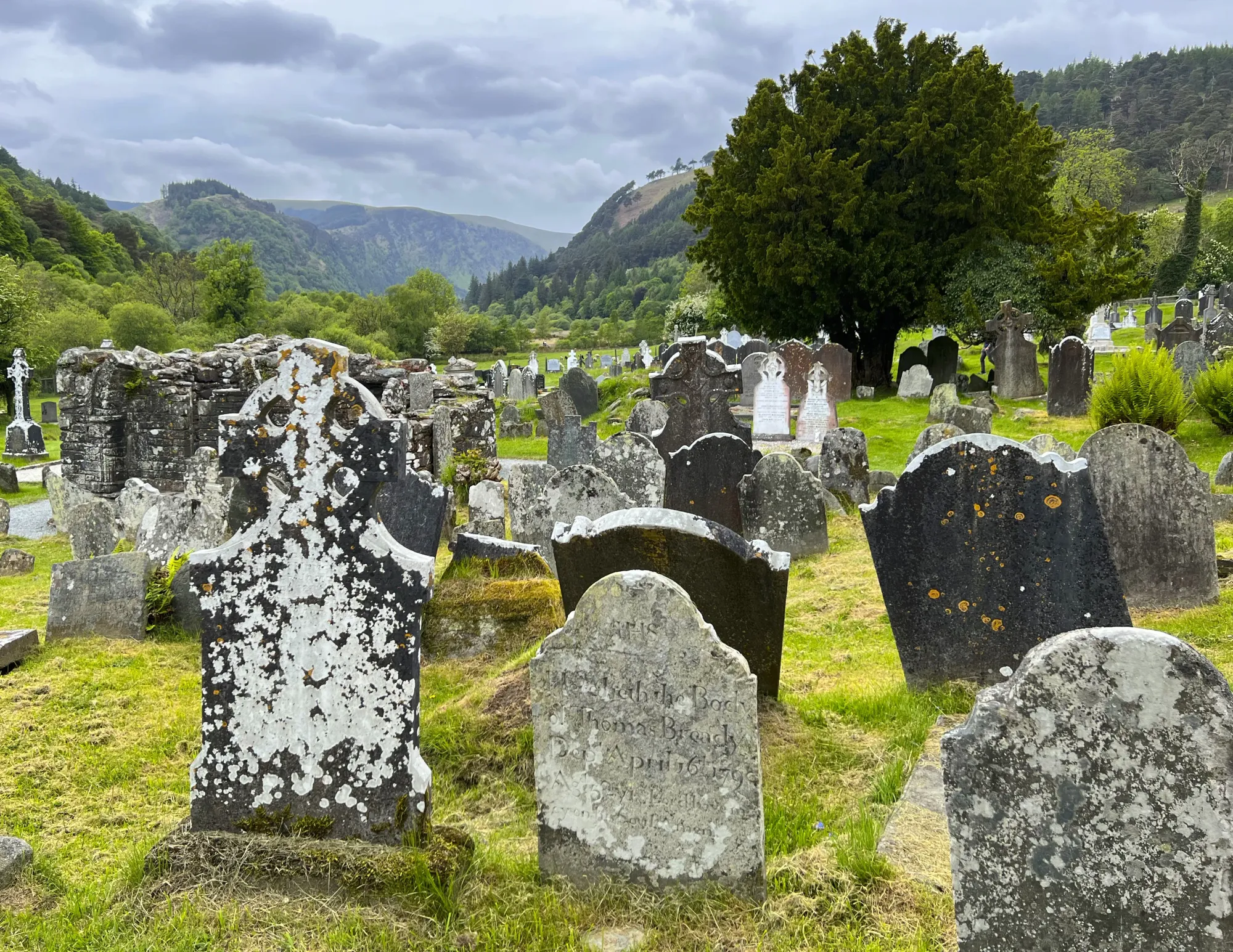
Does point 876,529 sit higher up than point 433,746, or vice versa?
point 876,529

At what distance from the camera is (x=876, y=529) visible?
5527 mm

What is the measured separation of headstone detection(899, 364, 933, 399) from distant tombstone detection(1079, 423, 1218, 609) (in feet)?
52.0

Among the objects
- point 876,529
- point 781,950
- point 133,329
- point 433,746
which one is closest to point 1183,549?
A: point 876,529

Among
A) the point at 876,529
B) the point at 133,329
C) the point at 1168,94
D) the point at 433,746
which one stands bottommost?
the point at 433,746

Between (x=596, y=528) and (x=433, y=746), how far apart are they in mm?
1592

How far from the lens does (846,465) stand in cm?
1252

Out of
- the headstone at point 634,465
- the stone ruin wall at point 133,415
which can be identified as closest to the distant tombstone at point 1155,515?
the headstone at point 634,465

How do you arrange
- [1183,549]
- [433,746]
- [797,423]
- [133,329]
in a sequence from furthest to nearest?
[133,329]
[797,423]
[1183,549]
[433,746]

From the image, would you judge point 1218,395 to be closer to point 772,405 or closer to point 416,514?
point 772,405

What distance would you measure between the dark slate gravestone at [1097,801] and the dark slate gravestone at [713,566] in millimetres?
2307

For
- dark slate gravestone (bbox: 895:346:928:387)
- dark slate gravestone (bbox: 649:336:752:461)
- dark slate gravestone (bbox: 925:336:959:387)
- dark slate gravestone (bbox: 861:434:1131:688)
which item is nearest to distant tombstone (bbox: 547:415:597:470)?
dark slate gravestone (bbox: 649:336:752:461)

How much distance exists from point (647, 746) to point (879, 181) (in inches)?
906

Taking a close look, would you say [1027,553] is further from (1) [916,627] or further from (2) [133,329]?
(2) [133,329]

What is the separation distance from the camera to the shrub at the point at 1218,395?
550 inches
